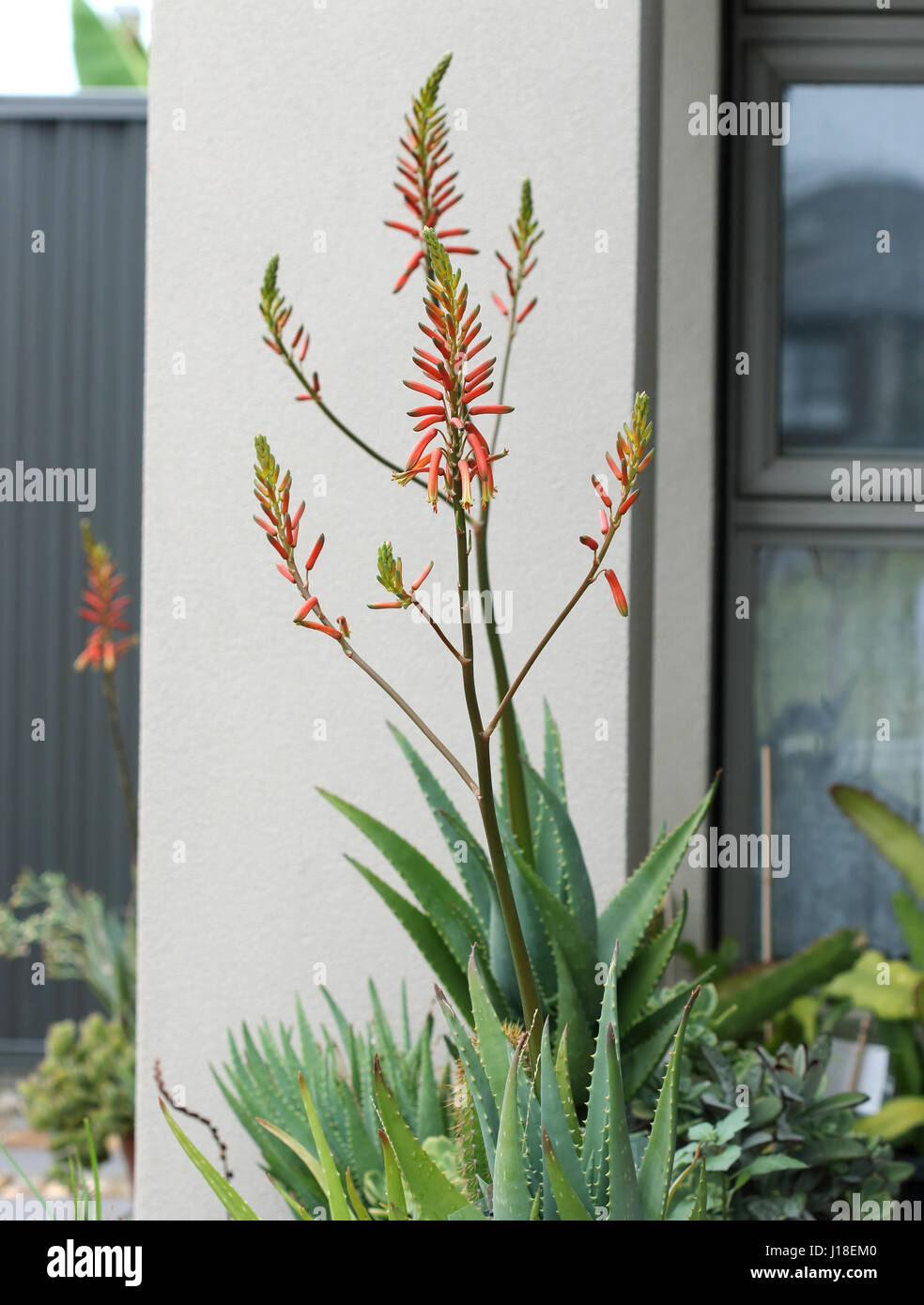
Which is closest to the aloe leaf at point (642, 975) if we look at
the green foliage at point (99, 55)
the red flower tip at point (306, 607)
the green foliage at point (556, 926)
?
the green foliage at point (556, 926)

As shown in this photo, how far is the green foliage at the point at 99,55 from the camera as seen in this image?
540 cm

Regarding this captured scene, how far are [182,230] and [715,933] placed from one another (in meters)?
1.60

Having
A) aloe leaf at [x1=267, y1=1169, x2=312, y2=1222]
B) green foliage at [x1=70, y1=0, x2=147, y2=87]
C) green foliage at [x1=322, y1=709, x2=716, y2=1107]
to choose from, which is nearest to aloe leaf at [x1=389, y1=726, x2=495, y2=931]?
green foliage at [x1=322, y1=709, x2=716, y2=1107]

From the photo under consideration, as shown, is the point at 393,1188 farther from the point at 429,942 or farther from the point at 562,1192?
the point at 429,942

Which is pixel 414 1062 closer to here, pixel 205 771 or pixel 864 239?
pixel 205 771

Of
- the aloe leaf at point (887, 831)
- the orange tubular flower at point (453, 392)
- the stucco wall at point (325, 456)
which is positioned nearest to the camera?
the orange tubular flower at point (453, 392)

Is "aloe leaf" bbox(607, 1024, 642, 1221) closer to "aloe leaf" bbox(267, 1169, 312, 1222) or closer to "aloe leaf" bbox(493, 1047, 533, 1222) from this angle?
"aloe leaf" bbox(493, 1047, 533, 1222)

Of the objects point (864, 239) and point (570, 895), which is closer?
point (570, 895)

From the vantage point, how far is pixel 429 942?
1.26 m

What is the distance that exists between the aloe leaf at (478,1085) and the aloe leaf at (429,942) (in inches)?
8.2

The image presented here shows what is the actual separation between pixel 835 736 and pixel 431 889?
1.34 meters

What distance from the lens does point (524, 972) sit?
0.92 m

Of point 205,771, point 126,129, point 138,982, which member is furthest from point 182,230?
point 126,129

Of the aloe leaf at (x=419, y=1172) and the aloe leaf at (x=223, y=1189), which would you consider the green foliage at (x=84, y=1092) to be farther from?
the aloe leaf at (x=419, y=1172)
